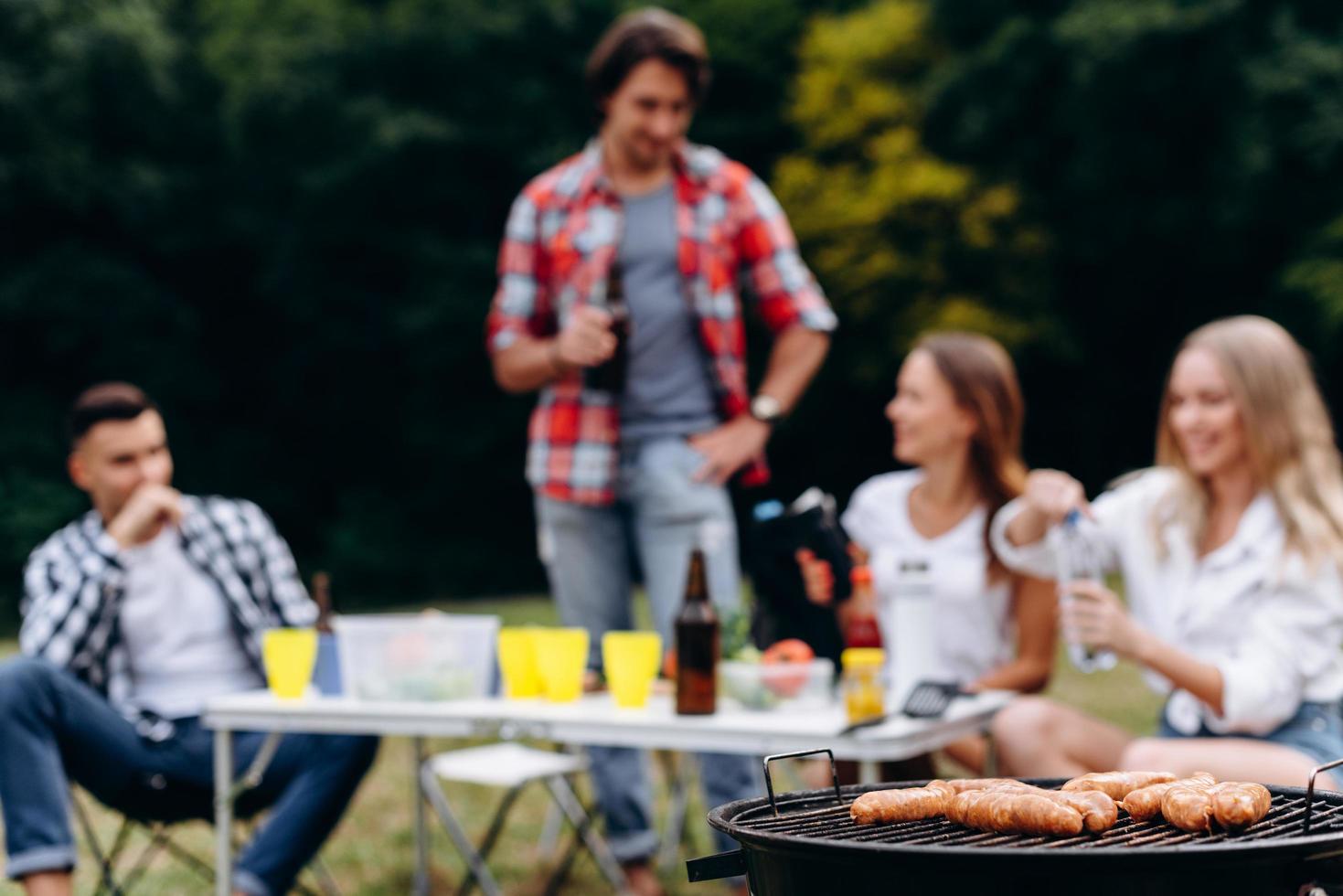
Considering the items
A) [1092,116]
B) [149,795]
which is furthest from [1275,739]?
[1092,116]

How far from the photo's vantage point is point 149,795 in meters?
3.35

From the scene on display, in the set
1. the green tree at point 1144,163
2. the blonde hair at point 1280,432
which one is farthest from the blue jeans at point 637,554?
the green tree at point 1144,163

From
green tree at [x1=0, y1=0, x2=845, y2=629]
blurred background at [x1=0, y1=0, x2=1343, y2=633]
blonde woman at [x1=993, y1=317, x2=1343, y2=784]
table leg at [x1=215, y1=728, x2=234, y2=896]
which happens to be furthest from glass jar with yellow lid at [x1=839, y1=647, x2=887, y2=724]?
green tree at [x1=0, y1=0, x2=845, y2=629]

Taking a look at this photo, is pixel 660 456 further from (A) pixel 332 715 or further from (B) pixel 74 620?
(B) pixel 74 620

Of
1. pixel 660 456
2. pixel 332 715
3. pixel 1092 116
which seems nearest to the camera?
pixel 332 715

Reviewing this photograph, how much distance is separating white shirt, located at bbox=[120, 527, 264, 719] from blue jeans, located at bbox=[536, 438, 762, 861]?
0.83m

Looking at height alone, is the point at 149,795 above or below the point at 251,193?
below

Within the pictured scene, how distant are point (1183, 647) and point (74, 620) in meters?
2.44

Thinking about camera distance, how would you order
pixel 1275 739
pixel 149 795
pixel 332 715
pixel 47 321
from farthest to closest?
pixel 47 321
pixel 149 795
pixel 332 715
pixel 1275 739

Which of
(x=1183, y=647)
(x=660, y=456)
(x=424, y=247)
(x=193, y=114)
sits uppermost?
(x=193, y=114)

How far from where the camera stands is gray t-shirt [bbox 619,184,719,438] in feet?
12.1

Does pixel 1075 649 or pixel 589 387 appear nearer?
pixel 1075 649

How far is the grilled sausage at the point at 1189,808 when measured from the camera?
1.61m

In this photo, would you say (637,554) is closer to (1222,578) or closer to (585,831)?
(585,831)
